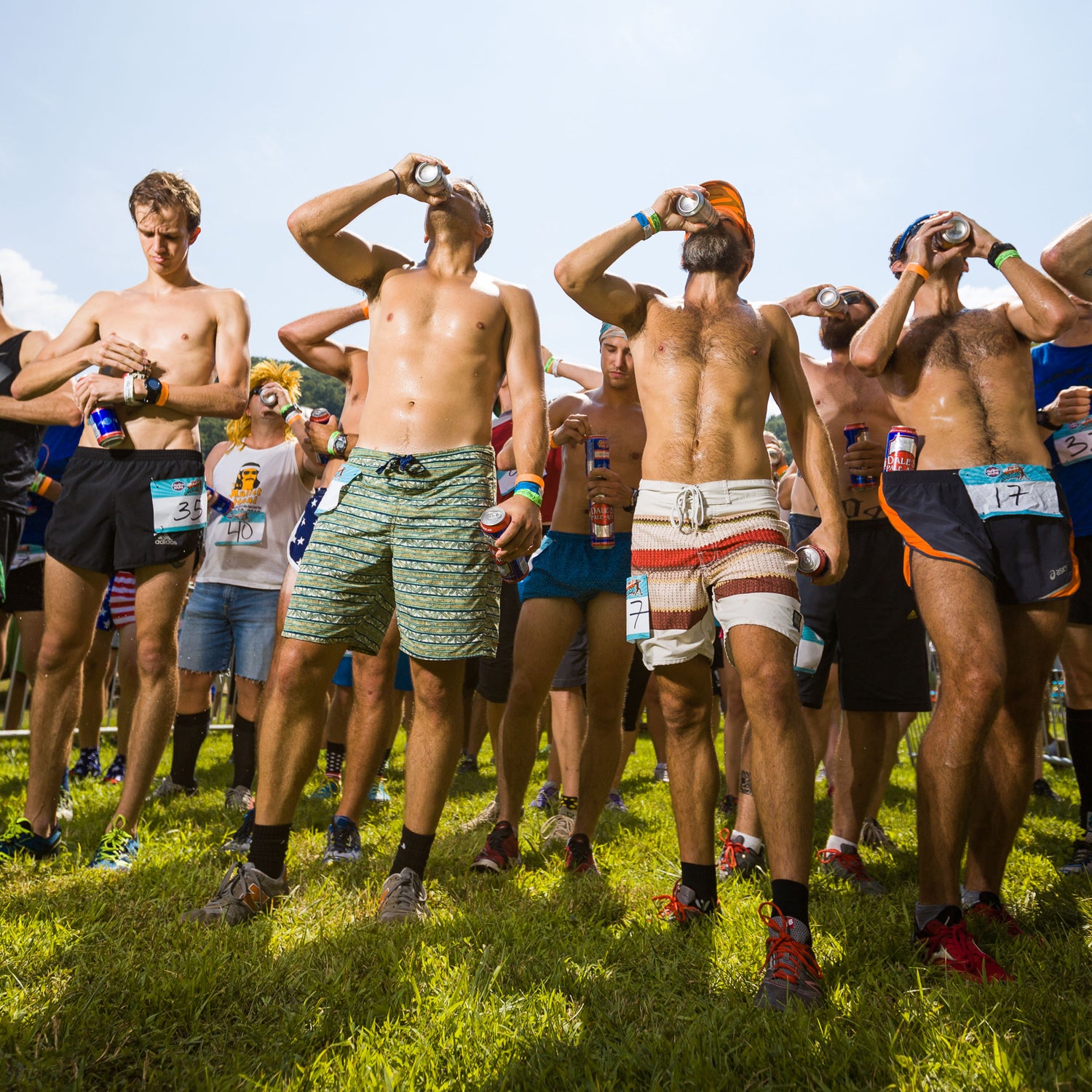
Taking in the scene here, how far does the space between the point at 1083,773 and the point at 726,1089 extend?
11.1 ft

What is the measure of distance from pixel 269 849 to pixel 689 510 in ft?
6.21

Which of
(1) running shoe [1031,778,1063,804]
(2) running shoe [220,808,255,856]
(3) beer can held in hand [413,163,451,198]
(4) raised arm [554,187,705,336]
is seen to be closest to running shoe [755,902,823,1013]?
(4) raised arm [554,187,705,336]

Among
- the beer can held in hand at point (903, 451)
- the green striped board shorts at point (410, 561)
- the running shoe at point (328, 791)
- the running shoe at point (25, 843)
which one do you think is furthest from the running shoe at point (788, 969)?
the running shoe at point (328, 791)

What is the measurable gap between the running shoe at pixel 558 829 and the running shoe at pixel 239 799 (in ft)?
5.64

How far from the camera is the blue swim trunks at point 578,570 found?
421 centimetres

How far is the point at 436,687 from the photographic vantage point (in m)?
3.34

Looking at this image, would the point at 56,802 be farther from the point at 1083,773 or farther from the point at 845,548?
the point at 1083,773

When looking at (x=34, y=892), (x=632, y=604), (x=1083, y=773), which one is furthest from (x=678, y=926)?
(x=1083, y=773)

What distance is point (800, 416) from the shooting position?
11.3 ft

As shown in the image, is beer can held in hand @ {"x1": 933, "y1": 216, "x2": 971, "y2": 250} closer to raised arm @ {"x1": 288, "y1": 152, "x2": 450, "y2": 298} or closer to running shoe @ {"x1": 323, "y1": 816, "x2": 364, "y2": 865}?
raised arm @ {"x1": 288, "y1": 152, "x2": 450, "y2": 298}

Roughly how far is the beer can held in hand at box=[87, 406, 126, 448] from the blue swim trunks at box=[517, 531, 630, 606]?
194 centimetres

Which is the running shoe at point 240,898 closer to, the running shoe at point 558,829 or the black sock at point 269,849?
the black sock at point 269,849

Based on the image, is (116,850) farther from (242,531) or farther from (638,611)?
(242,531)

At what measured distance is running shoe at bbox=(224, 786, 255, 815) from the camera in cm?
510
